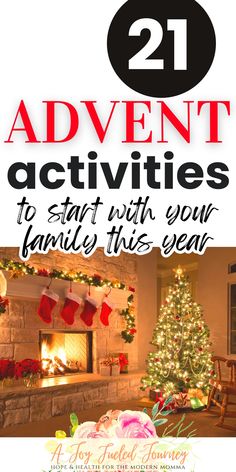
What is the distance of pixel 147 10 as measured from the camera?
6.91 ft

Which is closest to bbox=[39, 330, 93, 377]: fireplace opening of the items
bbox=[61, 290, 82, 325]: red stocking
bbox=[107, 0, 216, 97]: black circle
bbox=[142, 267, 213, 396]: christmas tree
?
bbox=[61, 290, 82, 325]: red stocking

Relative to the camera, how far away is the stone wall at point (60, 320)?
5.14 metres

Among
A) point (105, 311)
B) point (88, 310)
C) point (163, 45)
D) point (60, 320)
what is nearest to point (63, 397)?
point (60, 320)

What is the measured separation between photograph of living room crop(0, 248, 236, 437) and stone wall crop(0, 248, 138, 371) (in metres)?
0.01

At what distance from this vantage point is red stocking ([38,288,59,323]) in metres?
5.30

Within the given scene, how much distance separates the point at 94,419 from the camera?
5.09 m

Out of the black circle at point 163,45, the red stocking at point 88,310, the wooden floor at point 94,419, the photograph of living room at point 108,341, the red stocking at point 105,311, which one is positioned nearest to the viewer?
the black circle at point 163,45

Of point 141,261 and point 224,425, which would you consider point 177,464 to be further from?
point 141,261

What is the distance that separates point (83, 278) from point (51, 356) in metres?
0.99

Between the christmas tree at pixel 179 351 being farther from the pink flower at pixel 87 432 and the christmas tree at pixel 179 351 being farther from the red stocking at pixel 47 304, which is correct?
the pink flower at pixel 87 432

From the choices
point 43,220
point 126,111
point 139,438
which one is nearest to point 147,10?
point 126,111

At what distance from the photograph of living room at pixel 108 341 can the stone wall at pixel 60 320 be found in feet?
0.04

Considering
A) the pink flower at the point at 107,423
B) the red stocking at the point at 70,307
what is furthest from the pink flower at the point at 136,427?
the red stocking at the point at 70,307

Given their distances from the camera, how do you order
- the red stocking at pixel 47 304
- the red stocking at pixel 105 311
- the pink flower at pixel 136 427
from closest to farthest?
1. the pink flower at pixel 136 427
2. the red stocking at pixel 47 304
3. the red stocking at pixel 105 311
